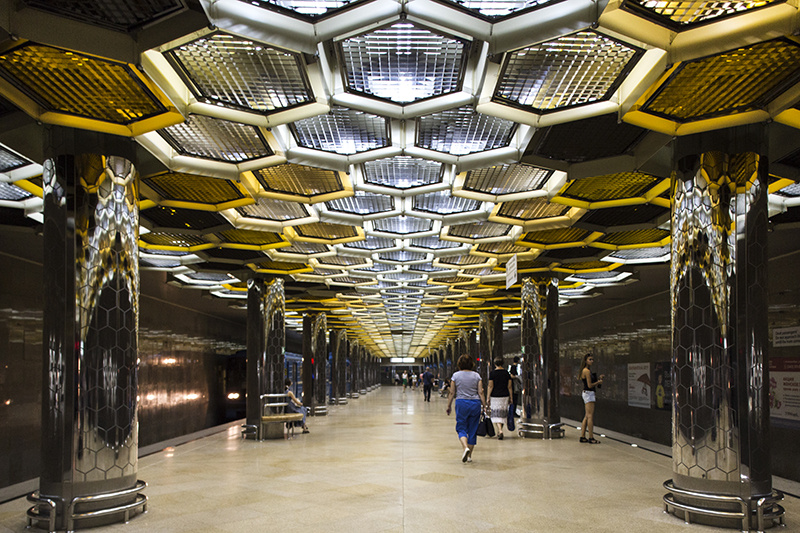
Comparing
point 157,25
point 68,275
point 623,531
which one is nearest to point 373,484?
point 623,531

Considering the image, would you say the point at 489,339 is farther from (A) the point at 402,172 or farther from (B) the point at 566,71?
(B) the point at 566,71

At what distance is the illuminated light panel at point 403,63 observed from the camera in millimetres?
5633

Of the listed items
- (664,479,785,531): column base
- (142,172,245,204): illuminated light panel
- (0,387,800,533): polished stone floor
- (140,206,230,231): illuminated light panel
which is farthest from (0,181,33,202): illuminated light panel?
(664,479,785,531): column base

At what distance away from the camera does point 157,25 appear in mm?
5172

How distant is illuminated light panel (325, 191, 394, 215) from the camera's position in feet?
36.3

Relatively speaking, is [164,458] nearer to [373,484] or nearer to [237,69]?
[373,484]

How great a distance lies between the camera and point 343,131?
7.98m

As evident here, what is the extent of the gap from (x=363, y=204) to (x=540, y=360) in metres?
6.74

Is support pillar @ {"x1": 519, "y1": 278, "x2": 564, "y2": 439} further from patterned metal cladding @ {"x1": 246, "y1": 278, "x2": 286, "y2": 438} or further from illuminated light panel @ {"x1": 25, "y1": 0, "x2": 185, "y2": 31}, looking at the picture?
illuminated light panel @ {"x1": 25, "y1": 0, "x2": 185, "y2": 31}

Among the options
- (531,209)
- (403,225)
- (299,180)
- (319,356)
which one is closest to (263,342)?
(403,225)

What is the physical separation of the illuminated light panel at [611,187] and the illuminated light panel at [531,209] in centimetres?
85

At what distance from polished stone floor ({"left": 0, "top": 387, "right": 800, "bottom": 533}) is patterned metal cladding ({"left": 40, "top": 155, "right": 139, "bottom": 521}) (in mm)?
649

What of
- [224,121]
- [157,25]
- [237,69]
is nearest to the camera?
[157,25]

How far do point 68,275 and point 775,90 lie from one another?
7267 millimetres
